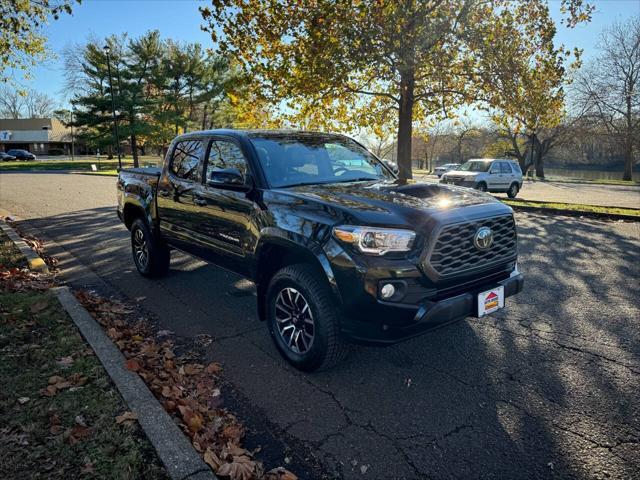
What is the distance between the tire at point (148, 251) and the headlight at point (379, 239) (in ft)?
11.9

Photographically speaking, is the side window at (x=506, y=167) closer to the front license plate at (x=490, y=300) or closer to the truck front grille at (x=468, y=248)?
the truck front grille at (x=468, y=248)

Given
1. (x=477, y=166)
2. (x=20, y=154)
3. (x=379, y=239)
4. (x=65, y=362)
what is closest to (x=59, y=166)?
(x=20, y=154)

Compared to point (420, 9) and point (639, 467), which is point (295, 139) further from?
point (420, 9)

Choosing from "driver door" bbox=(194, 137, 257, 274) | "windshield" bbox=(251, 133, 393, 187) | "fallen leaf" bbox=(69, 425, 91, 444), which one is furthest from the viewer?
"windshield" bbox=(251, 133, 393, 187)

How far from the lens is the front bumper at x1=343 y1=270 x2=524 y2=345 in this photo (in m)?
2.84

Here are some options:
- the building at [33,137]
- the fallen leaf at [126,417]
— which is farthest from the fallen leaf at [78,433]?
the building at [33,137]

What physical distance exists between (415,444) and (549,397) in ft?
3.86

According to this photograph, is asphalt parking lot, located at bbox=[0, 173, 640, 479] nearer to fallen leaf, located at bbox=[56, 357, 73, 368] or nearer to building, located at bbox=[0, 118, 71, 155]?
fallen leaf, located at bbox=[56, 357, 73, 368]

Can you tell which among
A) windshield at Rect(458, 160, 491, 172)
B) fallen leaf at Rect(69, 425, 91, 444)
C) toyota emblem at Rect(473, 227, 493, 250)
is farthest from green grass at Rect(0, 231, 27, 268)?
windshield at Rect(458, 160, 491, 172)

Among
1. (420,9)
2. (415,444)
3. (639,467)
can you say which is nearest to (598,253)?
(639,467)

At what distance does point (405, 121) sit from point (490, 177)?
15.7ft

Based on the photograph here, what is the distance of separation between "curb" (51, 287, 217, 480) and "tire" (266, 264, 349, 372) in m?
1.09

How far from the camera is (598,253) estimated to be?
7.17m

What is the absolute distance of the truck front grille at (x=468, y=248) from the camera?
9.78 ft
